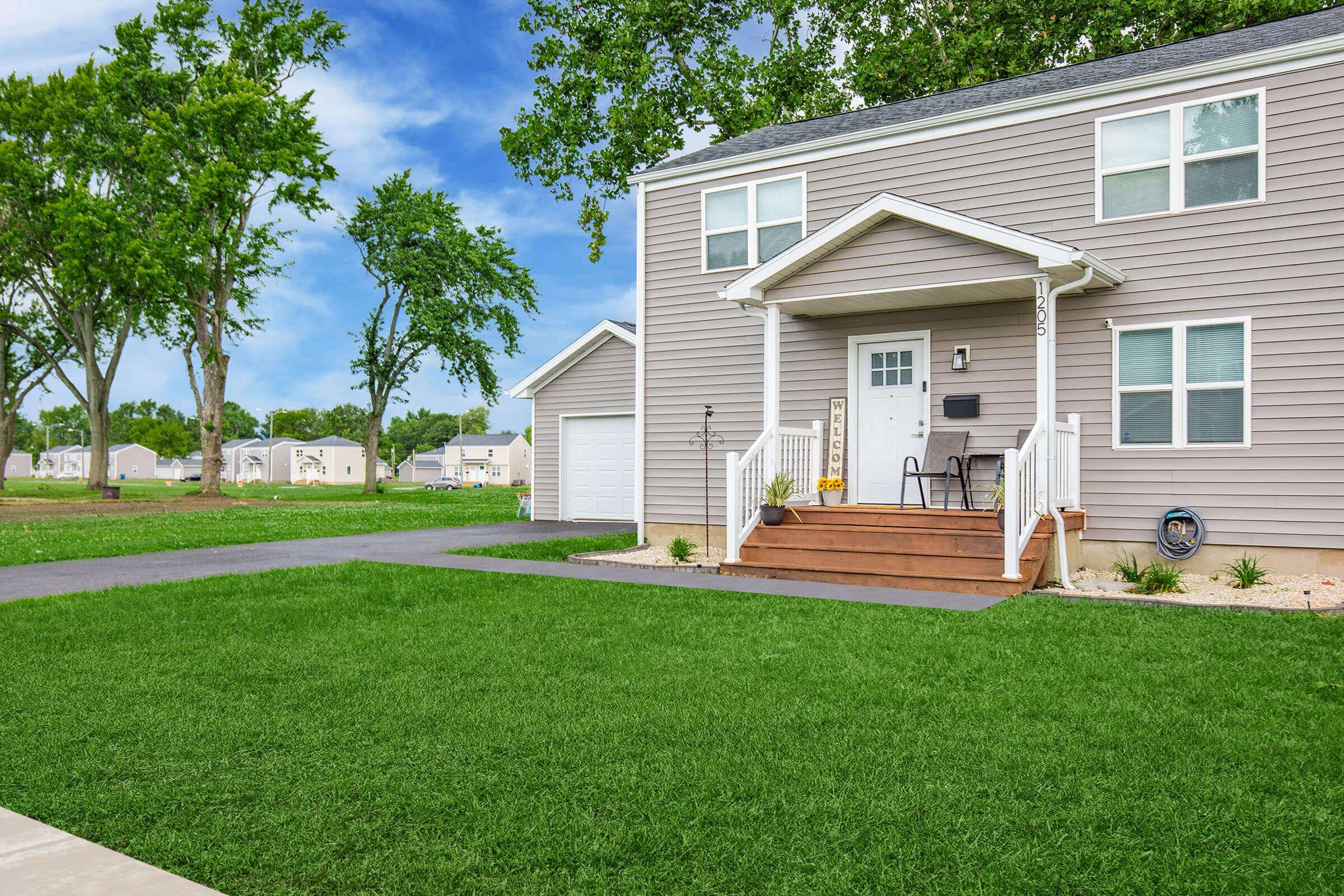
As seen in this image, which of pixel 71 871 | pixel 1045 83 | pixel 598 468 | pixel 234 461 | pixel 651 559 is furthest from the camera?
pixel 234 461

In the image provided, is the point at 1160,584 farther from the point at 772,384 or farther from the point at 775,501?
the point at 772,384

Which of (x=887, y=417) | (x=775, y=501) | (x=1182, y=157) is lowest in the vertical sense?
(x=775, y=501)

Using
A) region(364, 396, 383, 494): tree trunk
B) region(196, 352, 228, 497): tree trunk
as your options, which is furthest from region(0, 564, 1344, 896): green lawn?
region(364, 396, 383, 494): tree trunk

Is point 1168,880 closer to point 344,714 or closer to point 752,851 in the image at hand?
point 752,851

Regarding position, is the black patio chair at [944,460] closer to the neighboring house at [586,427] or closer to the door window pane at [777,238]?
the door window pane at [777,238]

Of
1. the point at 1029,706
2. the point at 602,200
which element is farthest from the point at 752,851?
the point at 602,200

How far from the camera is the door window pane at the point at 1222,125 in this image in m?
8.68

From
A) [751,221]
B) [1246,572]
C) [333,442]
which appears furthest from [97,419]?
[333,442]

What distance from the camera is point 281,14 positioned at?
2744 cm

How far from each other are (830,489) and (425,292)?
82.3ft

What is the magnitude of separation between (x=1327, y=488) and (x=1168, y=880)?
7492 mm

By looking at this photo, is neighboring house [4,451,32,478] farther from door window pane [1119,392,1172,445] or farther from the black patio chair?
door window pane [1119,392,1172,445]

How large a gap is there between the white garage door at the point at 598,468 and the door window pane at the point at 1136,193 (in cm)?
889

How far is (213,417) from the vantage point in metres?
26.6
